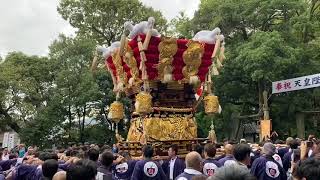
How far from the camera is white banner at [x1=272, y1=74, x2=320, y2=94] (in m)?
17.8

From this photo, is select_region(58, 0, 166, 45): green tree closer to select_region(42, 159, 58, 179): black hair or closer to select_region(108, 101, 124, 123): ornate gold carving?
select_region(108, 101, 124, 123): ornate gold carving

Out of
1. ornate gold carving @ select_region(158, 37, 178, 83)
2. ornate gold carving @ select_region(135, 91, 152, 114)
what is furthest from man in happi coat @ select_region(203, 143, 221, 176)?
ornate gold carving @ select_region(158, 37, 178, 83)

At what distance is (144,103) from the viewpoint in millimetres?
8789

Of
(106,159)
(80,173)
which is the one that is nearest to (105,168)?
(106,159)

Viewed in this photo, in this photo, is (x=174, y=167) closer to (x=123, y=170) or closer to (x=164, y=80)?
(x=123, y=170)

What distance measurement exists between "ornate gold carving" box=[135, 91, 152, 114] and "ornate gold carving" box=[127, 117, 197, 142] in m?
0.53

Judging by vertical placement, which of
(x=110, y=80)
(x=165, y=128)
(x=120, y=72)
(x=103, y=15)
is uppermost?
(x=103, y=15)

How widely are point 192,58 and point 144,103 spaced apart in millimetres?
1558

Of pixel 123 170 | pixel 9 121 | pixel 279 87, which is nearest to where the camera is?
pixel 123 170

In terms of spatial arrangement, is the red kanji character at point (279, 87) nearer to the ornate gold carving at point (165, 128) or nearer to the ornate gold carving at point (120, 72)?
the ornate gold carving at point (165, 128)

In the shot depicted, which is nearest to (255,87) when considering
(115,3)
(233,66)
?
(233,66)

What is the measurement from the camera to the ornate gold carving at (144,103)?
8.75 meters

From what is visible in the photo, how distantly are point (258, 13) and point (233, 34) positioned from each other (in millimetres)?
2011

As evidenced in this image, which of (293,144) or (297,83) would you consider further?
(297,83)
